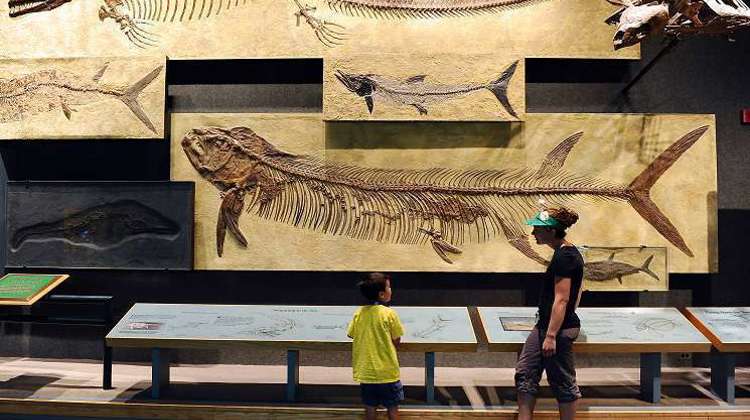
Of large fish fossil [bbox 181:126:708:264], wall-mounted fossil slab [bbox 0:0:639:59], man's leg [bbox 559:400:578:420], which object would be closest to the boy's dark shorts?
man's leg [bbox 559:400:578:420]

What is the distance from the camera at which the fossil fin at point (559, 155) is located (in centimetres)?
571

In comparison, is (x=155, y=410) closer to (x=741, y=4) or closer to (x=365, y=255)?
(x=365, y=255)

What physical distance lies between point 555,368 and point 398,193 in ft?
7.59

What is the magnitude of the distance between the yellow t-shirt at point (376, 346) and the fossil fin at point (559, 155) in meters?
2.48

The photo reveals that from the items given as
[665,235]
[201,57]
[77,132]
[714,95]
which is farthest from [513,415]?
[77,132]

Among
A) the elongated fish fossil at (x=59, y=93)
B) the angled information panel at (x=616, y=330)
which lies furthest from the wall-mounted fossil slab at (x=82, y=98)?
the angled information panel at (x=616, y=330)

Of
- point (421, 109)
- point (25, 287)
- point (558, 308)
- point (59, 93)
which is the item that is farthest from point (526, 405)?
point (59, 93)

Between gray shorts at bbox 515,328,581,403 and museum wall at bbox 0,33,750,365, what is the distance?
1.75 m

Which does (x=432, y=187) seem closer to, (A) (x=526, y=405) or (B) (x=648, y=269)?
(B) (x=648, y=269)

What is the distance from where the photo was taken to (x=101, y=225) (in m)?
5.89

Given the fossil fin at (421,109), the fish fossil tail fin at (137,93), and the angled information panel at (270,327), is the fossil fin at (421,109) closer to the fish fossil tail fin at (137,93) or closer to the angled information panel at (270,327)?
the angled information panel at (270,327)

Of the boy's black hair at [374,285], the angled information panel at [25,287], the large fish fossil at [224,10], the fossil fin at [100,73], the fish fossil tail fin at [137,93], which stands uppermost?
the large fish fossil at [224,10]

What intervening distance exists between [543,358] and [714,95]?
3636 mm

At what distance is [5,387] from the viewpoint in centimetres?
509
